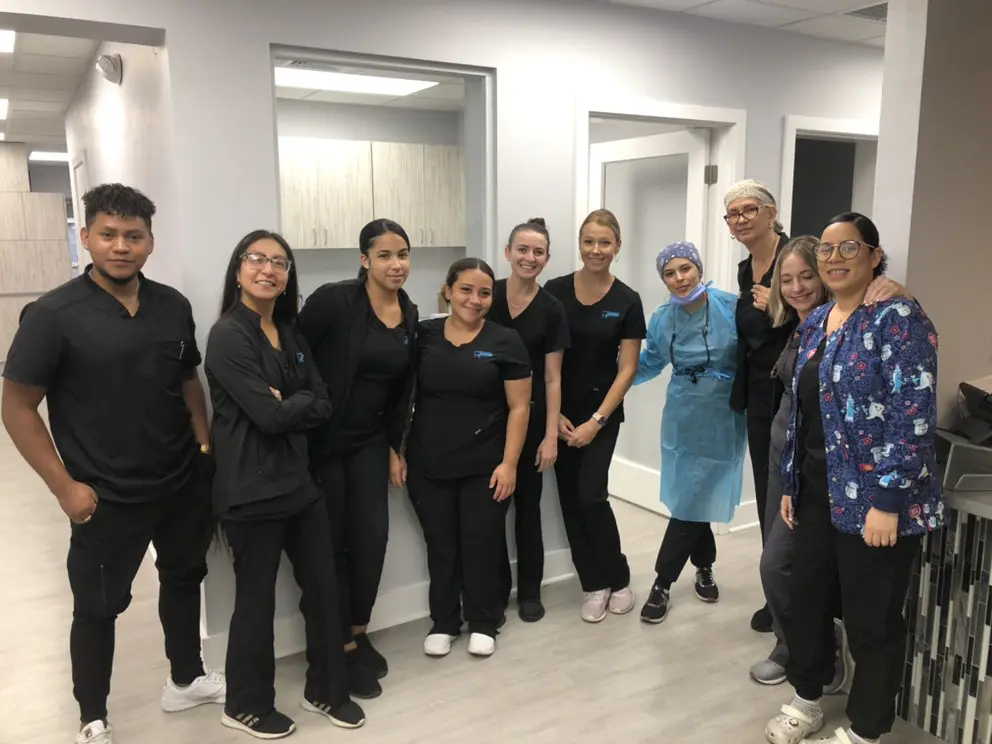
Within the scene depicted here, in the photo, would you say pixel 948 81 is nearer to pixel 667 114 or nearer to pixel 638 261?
pixel 667 114

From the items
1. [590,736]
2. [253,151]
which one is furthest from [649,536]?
[253,151]

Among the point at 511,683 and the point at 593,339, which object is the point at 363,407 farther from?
the point at 511,683

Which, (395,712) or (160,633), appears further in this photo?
(160,633)

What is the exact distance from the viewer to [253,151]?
2541mm

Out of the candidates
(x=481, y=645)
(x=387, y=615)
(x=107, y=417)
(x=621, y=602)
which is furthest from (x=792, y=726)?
(x=107, y=417)

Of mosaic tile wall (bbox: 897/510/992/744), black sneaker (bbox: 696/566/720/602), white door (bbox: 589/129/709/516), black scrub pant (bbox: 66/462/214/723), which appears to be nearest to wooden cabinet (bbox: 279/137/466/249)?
white door (bbox: 589/129/709/516)

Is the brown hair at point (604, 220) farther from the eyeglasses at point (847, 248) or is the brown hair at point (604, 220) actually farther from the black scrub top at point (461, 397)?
the eyeglasses at point (847, 248)

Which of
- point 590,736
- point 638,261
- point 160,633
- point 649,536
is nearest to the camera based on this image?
point 590,736

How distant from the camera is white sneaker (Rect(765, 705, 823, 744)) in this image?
2258 mm

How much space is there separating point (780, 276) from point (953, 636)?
3.73 ft

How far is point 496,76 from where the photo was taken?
2.94 meters

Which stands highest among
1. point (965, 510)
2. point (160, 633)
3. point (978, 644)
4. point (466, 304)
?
point (466, 304)

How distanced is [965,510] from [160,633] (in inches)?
110

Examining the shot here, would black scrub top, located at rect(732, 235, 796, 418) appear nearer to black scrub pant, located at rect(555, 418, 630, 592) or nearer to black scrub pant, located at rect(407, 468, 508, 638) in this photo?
black scrub pant, located at rect(555, 418, 630, 592)
